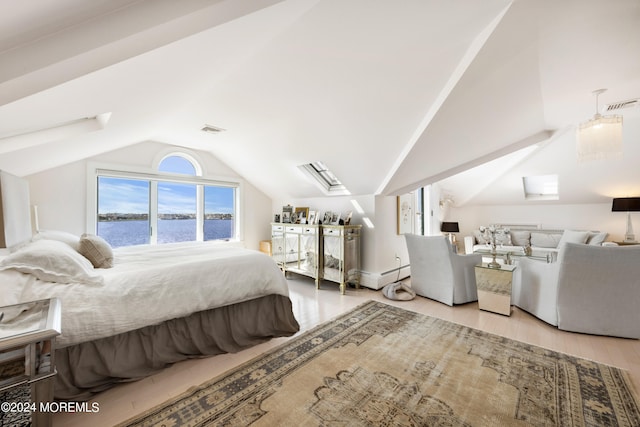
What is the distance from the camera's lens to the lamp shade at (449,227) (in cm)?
595

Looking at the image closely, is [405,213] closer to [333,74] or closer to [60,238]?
[333,74]

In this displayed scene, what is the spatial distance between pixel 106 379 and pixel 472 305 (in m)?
3.83

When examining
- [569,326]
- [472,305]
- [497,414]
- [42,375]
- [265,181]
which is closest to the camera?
[42,375]

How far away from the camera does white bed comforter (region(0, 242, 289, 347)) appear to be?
1521 millimetres

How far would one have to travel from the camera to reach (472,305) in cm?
329

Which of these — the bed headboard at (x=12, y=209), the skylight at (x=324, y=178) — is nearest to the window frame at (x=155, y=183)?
the skylight at (x=324, y=178)

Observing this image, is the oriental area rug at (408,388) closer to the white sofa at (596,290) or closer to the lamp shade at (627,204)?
the white sofa at (596,290)

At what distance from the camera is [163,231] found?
14.1ft

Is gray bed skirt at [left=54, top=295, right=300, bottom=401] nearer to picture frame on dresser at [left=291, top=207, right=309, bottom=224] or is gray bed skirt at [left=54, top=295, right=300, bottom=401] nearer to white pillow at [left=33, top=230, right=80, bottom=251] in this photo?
white pillow at [left=33, top=230, right=80, bottom=251]

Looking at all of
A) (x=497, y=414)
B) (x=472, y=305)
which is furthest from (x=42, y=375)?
(x=472, y=305)

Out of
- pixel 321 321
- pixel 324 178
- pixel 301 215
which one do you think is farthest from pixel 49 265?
pixel 324 178

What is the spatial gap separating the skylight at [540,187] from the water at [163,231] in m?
6.39

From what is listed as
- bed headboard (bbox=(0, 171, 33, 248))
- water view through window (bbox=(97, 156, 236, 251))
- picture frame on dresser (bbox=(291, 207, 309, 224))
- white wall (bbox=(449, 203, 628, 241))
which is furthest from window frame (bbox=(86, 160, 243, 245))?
white wall (bbox=(449, 203, 628, 241))

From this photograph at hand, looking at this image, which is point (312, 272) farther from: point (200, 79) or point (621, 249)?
point (621, 249)
